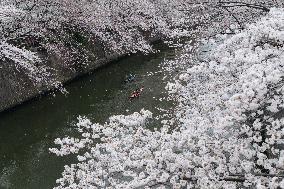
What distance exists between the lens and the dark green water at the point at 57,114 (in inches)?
576

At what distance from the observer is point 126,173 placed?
442 inches

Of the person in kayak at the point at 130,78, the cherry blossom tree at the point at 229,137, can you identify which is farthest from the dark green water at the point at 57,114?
the cherry blossom tree at the point at 229,137

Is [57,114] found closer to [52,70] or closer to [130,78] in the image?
[52,70]

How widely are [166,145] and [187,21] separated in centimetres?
1190

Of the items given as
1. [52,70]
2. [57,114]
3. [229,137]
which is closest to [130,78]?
[52,70]

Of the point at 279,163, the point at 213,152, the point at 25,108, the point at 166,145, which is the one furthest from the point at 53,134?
the point at 279,163

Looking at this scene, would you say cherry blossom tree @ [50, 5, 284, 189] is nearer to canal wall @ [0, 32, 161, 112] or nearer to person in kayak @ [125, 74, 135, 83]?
canal wall @ [0, 32, 161, 112]

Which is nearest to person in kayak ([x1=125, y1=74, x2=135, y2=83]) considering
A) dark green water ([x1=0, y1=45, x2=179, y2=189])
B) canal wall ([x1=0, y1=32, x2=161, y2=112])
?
dark green water ([x1=0, y1=45, x2=179, y2=189])

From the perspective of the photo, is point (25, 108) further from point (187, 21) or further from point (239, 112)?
point (239, 112)

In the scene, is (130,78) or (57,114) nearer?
(57,114)

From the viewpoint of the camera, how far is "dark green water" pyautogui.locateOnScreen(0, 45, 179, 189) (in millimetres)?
14625

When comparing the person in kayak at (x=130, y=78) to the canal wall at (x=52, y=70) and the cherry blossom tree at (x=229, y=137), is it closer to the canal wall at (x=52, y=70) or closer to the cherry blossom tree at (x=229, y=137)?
the canal wall at (x=52, y=70)

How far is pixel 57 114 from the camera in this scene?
18.9m

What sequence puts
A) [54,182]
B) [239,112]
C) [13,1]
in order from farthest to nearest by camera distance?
[13,1] → [54,182] → [239,112]
